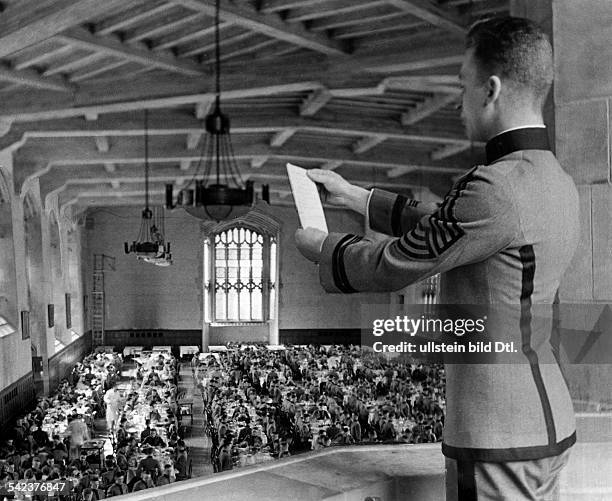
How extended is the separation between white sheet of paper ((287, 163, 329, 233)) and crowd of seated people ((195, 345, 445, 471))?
214 inches

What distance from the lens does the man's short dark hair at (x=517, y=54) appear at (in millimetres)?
1105

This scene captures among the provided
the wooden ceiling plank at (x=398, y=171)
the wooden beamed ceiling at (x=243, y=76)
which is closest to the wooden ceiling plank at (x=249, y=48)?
the wooden beamed ceiling at (x=243, y=76)

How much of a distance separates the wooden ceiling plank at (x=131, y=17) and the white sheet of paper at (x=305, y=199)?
5830 mm

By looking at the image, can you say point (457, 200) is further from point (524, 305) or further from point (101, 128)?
point (101, 128)

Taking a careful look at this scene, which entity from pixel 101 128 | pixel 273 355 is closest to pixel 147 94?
pixel 101 128

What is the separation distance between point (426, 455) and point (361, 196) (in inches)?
34.8

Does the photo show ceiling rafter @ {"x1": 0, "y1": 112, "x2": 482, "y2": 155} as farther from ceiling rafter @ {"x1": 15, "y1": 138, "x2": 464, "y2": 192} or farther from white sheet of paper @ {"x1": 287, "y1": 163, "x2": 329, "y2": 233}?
white sheet of paper @ {"x1": 287, "y1": 163, "x2": 329, "y2": 233}

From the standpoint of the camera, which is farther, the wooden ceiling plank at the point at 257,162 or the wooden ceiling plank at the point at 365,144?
the wooden ceiling plank at the point at 257,162

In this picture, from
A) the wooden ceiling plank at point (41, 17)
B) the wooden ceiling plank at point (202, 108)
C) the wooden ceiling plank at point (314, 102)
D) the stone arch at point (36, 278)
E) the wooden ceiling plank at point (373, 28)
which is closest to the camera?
the wooden ceiling plank at point (41, 17)

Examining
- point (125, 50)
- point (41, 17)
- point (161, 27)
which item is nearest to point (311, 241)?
point (41, 17)

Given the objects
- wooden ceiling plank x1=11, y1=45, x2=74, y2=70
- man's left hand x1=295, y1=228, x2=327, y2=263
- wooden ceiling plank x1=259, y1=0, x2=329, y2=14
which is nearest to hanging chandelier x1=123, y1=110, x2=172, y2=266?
wooden ceiling plank x1=11, y1=45, x2=74, y2=70

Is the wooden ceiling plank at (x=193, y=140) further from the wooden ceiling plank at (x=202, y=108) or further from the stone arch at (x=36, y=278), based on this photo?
the stone arch at (x=36, y=278)

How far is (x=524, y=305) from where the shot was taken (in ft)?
3.65

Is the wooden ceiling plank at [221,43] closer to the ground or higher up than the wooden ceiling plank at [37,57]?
higher up
